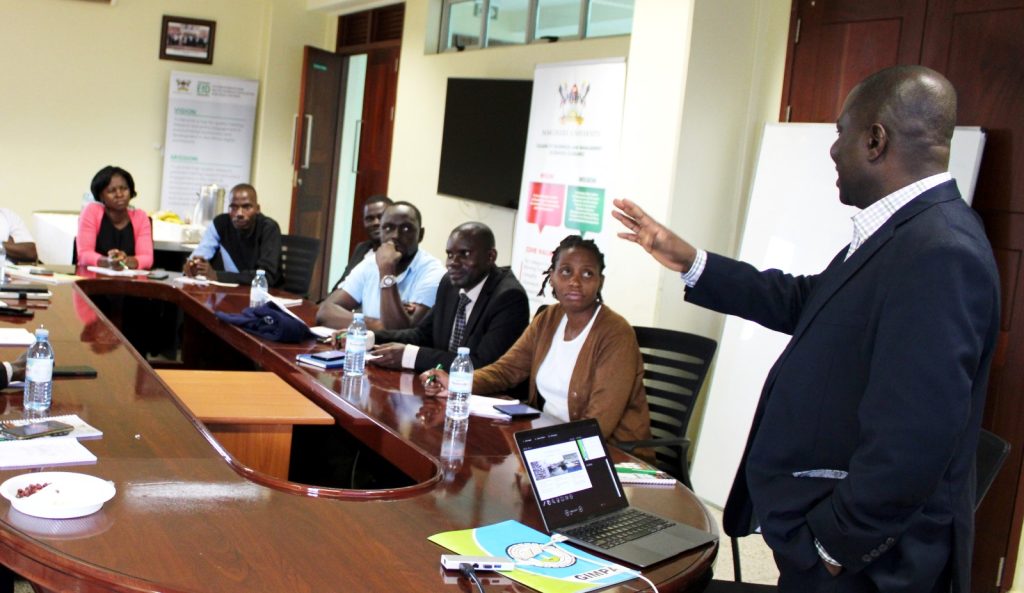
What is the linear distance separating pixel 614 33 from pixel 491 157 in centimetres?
111

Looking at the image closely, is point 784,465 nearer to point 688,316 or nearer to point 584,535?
point 584,535

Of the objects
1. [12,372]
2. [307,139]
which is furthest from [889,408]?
[307,139]

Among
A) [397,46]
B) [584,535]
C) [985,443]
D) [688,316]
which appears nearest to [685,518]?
[584,535]

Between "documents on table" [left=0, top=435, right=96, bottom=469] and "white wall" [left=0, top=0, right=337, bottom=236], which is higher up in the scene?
"white wall" [left=0, top=0, right=337, bottom=236]

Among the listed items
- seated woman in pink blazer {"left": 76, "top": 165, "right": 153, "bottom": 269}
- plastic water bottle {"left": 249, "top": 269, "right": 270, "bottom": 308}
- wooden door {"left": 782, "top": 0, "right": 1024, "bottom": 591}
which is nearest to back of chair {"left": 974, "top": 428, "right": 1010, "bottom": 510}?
wooden door {"left": 782, "top": 0, "right": 1024, "bottom": 591}

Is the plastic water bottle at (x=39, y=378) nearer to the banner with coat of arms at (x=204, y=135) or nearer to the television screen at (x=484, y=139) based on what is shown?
the television screen at (x=484, y=139)

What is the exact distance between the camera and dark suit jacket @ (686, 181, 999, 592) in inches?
63.2

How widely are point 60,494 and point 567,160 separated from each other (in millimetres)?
3776

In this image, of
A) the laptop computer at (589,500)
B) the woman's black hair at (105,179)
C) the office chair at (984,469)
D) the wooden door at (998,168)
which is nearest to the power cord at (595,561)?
the laptop computer at (589,500)

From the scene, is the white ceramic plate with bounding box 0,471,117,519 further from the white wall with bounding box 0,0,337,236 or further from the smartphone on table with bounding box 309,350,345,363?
the white wall with bounding box 0,0,337,236

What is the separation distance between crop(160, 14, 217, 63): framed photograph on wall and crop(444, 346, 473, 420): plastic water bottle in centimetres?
708

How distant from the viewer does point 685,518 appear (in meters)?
2.21

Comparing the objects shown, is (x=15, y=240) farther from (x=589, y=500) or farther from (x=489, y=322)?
(x=589, y=500)

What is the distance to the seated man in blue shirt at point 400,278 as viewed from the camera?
4527 mm
